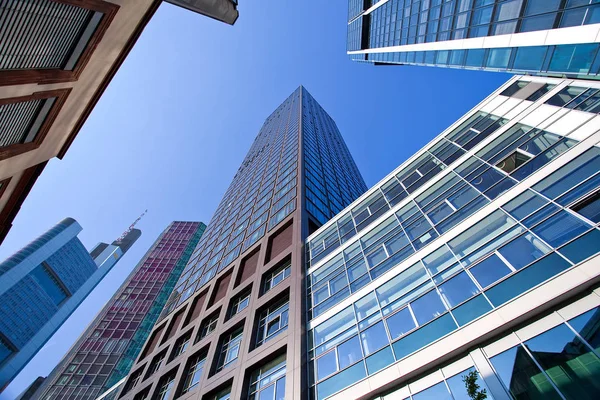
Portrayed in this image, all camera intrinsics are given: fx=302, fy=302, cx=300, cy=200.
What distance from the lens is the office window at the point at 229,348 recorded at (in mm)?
20250

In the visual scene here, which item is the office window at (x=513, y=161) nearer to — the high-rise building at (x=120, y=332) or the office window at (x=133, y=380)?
the office window at (x=133, y=380)

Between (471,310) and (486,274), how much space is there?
1.52 metres

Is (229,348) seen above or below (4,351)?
below

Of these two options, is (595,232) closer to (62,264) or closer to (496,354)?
(496,354)

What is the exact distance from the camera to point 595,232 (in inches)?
362

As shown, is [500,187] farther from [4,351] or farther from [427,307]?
[4,351]

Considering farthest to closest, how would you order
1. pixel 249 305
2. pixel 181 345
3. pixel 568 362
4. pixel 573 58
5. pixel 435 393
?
pixel 181 345, pixel 249 305, pixel 573 58, pixel 435 393, pixel 568 362

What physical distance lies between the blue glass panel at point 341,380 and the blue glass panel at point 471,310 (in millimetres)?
4438

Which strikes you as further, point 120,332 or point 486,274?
point 120,332

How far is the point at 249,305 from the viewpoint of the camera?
22297 millimetres

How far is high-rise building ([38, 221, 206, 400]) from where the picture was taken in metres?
66.4

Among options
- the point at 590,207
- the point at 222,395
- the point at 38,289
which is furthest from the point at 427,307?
the point at 38,289

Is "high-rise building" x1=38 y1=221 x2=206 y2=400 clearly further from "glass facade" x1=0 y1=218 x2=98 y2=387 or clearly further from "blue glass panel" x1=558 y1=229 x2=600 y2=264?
"blue glass panel" x1=558 y1=229 x2=600 y2=264

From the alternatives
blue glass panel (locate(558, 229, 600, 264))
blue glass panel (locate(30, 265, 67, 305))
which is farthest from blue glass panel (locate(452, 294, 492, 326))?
blue glass panel (locate(30, 265, 67, 305))
